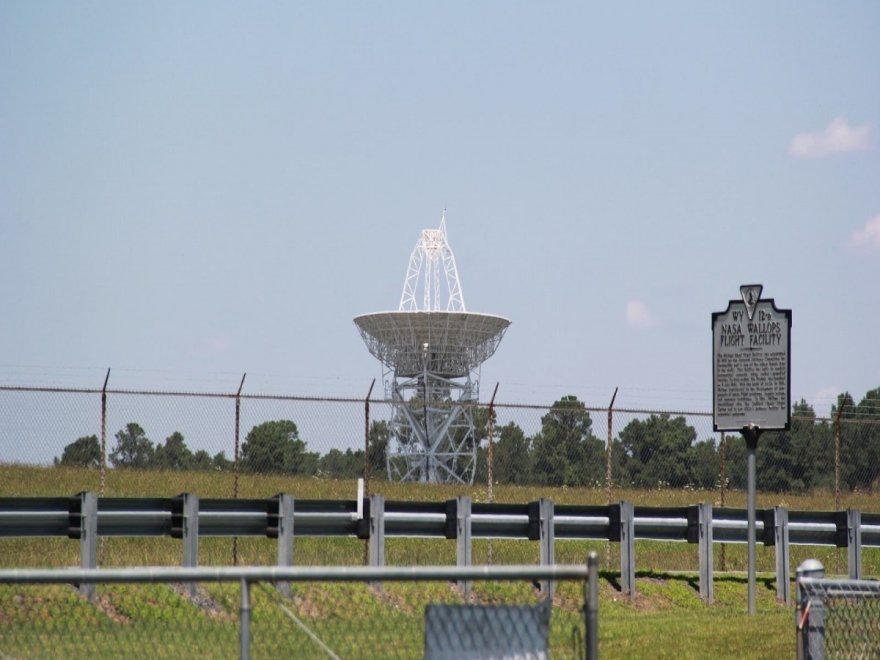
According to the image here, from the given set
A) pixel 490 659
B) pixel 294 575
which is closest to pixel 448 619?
pixel 490 659

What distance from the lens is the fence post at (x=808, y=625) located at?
25.5 ft

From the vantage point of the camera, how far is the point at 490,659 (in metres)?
6.04

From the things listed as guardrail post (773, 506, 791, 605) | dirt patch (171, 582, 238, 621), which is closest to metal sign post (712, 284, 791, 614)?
guardrail post (773, 506, 791, 605)

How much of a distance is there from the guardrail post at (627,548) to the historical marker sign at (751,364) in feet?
5.16

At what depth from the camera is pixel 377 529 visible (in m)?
16.6

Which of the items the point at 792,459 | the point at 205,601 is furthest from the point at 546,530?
the point at 792,459

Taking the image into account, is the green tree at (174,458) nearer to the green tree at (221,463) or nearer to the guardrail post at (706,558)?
the green tree at (221,463)

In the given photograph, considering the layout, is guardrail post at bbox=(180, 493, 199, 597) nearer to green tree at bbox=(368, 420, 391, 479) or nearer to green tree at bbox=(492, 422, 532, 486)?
green tree at bbox=(492, 422, 532, 486)

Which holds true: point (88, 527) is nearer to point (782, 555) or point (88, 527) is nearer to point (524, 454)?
point (782, 555)

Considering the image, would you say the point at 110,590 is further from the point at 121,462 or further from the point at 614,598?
the point at 121,462

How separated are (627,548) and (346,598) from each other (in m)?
4.44

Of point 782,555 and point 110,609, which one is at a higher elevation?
point 782,555

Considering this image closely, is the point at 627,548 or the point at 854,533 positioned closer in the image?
the point at 627,548

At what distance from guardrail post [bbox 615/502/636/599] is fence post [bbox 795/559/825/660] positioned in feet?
31.5
